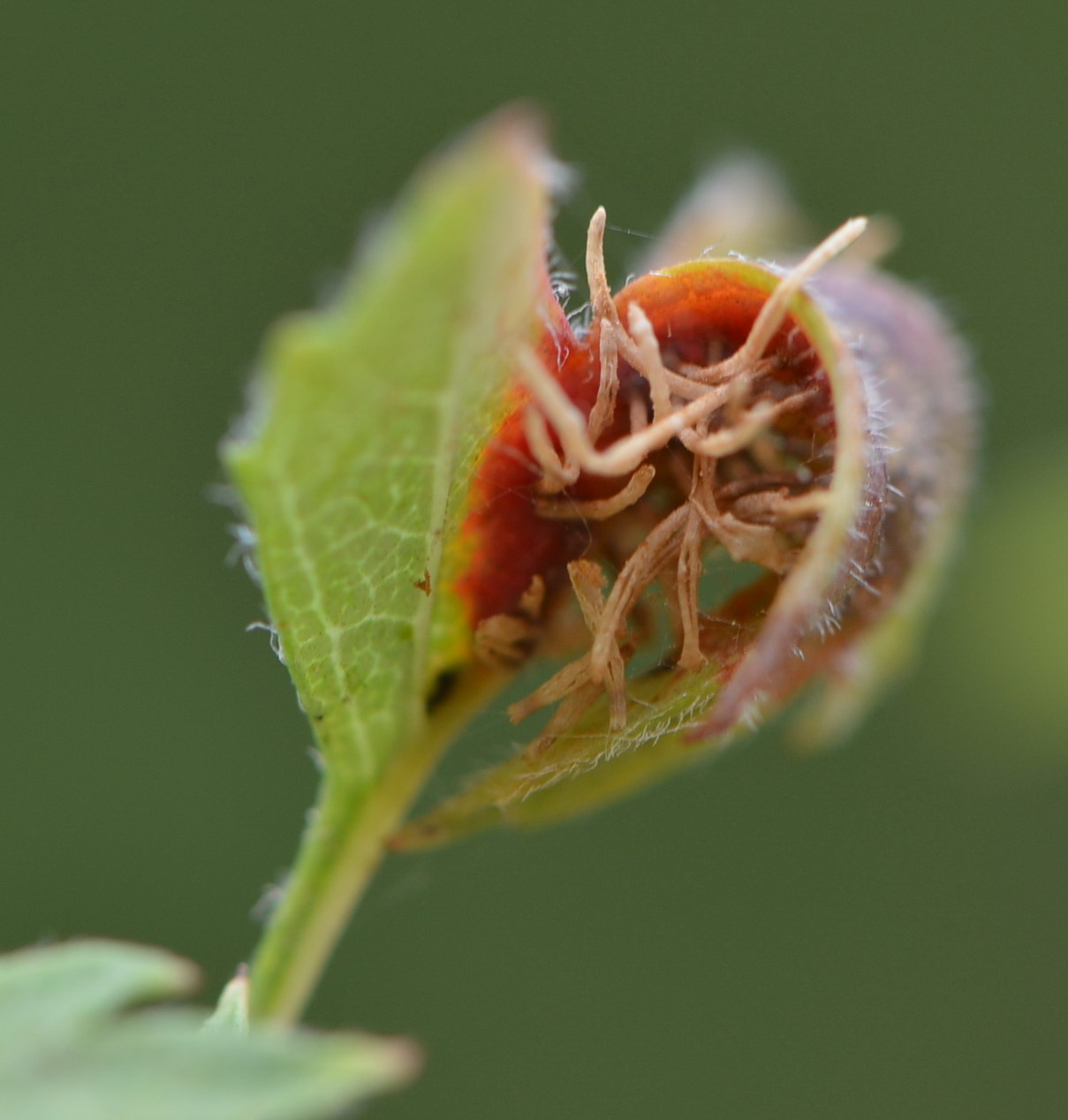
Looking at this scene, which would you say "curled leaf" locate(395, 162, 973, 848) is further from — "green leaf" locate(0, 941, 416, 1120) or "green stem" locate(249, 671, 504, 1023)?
"green leaf" locate(0, 941, 416, 1120)

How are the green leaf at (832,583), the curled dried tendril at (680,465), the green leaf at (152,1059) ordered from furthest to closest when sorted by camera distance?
1. the curled dried tendril at (680,465)
2. the green leaf at (832,583)
3. the green leaf at (152,1059)

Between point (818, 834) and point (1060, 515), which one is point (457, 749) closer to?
point (1060, 515)

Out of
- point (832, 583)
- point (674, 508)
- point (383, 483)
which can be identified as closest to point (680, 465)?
point (674, 508)

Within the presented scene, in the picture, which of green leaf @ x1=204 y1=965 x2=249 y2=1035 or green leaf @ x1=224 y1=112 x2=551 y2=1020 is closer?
green leaf @ x1=224 y1=112 x2=551 y2=1020

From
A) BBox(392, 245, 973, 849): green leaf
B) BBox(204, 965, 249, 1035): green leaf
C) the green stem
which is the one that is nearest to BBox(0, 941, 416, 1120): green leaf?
BBox(204, 965, 249, 1035): green leaf

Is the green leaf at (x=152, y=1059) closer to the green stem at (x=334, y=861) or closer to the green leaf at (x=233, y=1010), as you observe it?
the green leaf at (x=233, y=1010)

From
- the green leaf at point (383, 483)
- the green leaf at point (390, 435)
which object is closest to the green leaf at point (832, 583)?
the green leaf at point (383, 483)

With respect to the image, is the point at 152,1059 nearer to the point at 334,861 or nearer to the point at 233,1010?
the point at 233,1010
